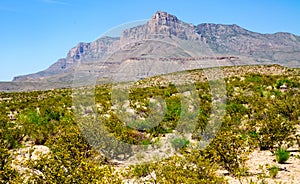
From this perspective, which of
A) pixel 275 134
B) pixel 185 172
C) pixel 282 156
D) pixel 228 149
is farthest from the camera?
pixel 275 134

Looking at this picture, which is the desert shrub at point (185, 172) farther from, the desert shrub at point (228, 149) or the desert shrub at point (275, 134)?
the desert shrub at point (275, 134)

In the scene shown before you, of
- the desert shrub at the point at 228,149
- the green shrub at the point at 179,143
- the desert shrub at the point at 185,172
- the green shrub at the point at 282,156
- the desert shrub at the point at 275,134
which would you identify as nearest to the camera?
the desert shrub at the point at 185,172

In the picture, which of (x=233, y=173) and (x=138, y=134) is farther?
(x=138, y=134)

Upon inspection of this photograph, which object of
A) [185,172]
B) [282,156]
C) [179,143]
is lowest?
[179,143]

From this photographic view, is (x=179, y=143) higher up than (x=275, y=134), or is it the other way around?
(x=275, y=134)

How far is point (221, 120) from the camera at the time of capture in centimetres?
1680

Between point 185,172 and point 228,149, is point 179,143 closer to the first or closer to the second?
point 228,149

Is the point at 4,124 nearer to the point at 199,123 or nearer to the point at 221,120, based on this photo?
the point at 199,123

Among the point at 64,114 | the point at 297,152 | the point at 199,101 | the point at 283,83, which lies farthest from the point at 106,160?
the point at 283,83

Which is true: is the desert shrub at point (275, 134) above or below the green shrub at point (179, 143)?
above

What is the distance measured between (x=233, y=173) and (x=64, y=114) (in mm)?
12853

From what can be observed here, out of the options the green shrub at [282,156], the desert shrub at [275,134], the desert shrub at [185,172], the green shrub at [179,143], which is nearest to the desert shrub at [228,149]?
the desert shrub at [185,172]

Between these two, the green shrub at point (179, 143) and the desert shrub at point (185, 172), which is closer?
the desert shrub at point (185, 172)

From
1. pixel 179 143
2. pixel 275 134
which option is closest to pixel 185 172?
pixel 275 134
